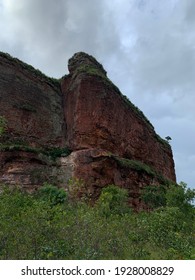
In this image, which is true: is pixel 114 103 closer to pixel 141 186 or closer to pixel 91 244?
pixel 141 186

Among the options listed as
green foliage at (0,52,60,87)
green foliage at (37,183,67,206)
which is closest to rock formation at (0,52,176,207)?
green foliage at (0,52,60,87)

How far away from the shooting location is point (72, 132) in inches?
1310

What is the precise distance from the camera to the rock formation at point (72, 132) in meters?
29.0

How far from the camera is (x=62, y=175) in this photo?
29.7m

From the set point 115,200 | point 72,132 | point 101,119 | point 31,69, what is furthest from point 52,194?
point 31,69

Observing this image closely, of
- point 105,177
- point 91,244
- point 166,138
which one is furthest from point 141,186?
point 91,244

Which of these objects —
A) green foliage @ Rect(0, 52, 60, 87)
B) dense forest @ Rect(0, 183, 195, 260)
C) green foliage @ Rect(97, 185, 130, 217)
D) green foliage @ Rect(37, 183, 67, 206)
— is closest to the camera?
dense forest @ Rect(0, 183, 195, 260)

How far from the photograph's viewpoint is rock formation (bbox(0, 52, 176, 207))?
29.0m

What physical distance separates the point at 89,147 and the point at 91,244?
2161cm

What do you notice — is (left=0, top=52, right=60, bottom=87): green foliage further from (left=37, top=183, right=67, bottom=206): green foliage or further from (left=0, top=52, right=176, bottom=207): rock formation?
(left=37, top=183, right=67, bottom=206): green foliage

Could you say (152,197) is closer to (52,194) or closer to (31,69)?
(52,194)

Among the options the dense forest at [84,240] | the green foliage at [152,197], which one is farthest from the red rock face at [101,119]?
the dense forest at [84,240]

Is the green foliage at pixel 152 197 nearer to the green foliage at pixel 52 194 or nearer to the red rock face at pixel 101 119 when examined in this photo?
the red rock face at pixel 101 119
